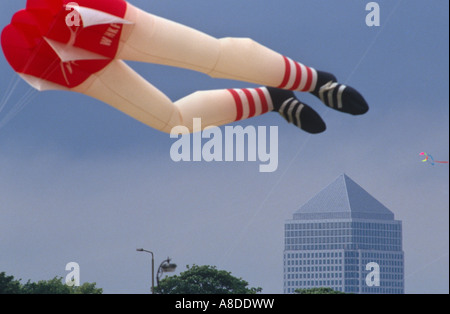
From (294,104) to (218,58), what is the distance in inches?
67.8

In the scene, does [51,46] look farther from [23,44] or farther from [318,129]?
[318,129]

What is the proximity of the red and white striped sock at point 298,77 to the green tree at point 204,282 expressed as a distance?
823 inches

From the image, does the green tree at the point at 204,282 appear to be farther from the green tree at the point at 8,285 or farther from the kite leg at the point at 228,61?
the kite leg at the point at 228,61

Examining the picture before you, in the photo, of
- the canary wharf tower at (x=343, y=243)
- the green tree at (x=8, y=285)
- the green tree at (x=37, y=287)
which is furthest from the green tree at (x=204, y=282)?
the green tree at (x=8, y=285)

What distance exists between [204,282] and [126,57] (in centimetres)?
2296

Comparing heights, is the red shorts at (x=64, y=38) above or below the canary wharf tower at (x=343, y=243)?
below

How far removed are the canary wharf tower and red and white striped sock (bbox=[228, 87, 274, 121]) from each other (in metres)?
28.2

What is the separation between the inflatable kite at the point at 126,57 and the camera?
43.0 ft

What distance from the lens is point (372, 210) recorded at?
55.0m

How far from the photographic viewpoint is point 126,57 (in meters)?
13.6

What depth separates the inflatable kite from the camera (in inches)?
516

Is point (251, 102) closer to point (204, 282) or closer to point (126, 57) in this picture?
point (126, 57)

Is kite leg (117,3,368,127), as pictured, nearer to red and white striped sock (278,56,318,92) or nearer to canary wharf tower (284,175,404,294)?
red and white striped sock (278,56,318,92)

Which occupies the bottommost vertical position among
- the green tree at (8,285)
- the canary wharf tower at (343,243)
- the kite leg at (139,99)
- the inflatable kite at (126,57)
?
the green tree at (8,285)
